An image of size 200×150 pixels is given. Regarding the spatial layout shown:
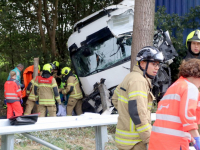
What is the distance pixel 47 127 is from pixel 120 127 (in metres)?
1.02

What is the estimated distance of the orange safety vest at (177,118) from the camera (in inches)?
82.5

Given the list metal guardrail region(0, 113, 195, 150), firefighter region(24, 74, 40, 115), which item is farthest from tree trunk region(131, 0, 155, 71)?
firefighter region(24, 74, 40, 115)

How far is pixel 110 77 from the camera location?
757 centimetres

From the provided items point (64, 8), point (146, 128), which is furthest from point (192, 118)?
point (64, 8)

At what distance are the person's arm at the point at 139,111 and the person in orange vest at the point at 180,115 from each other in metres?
0.11

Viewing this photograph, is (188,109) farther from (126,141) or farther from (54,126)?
(54,126)

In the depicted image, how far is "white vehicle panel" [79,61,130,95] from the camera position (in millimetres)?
7398

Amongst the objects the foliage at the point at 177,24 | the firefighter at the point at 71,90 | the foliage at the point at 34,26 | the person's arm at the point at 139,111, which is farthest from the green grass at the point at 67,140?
the foliage at the point at 34,26

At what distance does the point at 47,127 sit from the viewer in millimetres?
3254

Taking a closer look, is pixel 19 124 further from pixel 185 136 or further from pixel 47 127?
pixel 185 136

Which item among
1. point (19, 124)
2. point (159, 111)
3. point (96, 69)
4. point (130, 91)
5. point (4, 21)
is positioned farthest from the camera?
point (4, 21)

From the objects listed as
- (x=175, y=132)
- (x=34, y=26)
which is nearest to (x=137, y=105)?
(x=175, y=132)

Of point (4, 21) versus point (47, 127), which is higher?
point (4, 21)

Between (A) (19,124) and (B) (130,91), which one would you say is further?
(A) (19,124)
